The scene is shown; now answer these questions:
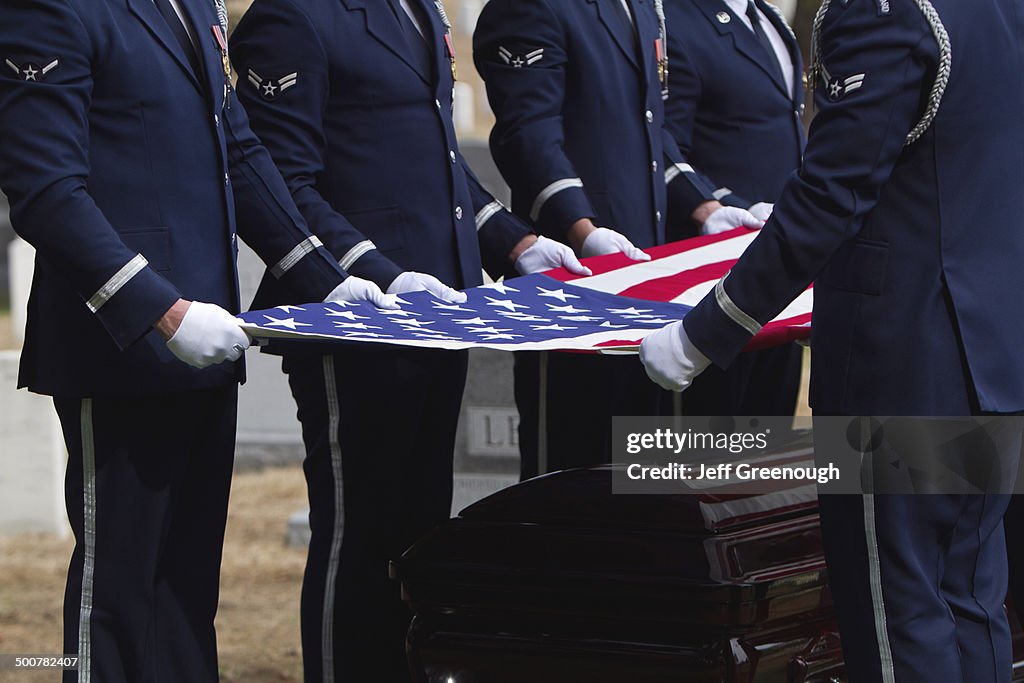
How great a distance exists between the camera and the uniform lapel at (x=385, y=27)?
135 inches

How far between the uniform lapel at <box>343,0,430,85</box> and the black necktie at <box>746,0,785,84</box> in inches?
58.0

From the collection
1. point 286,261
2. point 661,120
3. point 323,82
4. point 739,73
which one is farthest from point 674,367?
point 739,73

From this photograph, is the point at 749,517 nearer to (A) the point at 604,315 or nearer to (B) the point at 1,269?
(A) the point at 604,315

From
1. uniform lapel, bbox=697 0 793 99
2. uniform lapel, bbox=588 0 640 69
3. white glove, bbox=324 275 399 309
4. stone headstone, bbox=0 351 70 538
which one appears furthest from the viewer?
stone headstone, bbox=0 351 70 538

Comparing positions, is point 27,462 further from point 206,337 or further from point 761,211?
point 206,337

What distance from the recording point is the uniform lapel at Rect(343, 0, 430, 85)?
342 centimetres

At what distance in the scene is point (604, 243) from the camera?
148 inches

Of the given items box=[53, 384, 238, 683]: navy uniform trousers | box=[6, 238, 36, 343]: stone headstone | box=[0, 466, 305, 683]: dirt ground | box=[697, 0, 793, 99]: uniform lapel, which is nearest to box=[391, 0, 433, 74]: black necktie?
box=[53, 384, 238, 683]: navy uniform trousers

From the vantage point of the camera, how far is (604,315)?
10.4 ft

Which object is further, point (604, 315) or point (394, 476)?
point (394, 476)

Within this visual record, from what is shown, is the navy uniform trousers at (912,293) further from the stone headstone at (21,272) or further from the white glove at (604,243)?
the stone headstone at (21,272)

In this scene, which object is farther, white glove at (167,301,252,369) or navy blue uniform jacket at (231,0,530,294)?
navy blue uniform jacket at (231,0,530,294)

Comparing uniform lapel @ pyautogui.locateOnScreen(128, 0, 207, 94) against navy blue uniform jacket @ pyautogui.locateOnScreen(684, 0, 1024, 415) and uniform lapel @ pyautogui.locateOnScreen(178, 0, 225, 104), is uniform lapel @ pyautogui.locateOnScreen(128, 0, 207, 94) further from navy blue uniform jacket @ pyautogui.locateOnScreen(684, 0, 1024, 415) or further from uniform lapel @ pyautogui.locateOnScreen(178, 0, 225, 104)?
navy blue uniform jacket @ pyautogui.locateOnScreen(684, 0, 1024, 415)

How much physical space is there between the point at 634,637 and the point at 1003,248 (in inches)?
37.4
